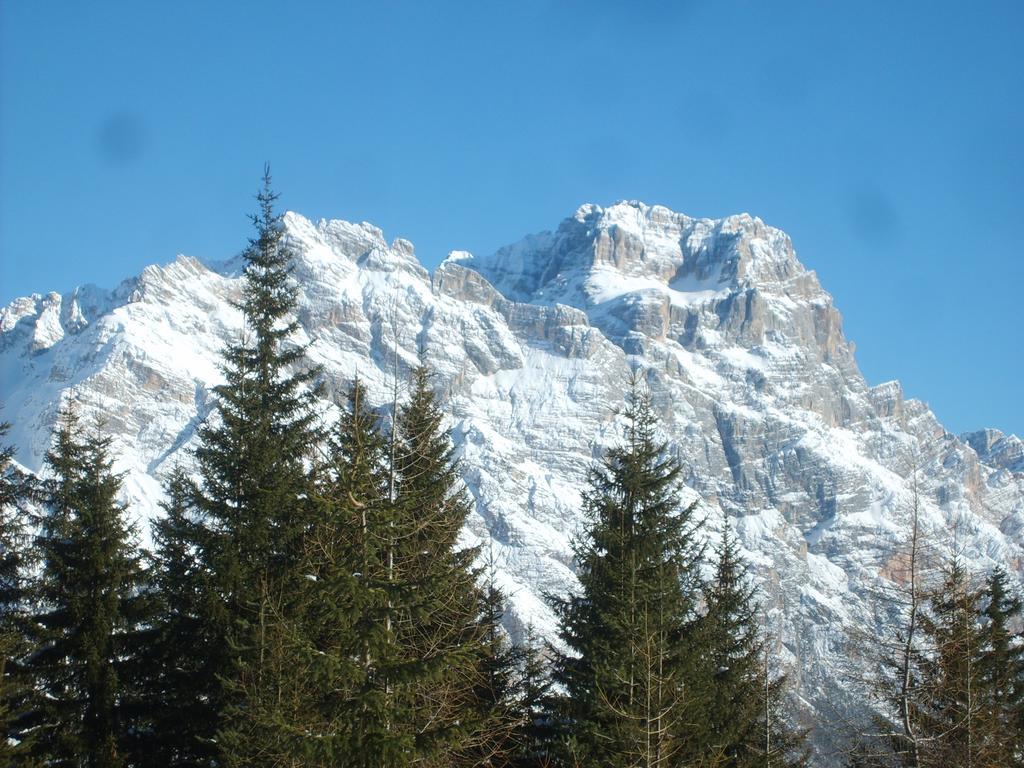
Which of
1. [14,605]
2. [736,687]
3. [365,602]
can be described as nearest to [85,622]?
[14,605]

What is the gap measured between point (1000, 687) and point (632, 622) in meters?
16.3

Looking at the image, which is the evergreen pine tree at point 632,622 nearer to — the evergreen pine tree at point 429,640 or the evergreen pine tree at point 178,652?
the evergreen pine tree at point 429,640

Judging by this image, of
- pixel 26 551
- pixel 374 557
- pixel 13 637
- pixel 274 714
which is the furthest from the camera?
pixel 26 551

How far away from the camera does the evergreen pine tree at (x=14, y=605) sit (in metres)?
22.0

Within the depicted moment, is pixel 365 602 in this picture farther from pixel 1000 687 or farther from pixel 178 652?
pixel 1000 687

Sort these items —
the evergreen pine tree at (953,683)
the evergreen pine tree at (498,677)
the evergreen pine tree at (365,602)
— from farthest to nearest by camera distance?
the evergreen pine tree at (498,677) < the evergreen pine tree at (953,683) < the evergreen pine tree at (365,602)

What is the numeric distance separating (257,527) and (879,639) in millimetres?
12640

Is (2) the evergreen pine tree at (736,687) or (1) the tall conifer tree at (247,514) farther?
Result: (2) the evergreen pine tree at (736,687)

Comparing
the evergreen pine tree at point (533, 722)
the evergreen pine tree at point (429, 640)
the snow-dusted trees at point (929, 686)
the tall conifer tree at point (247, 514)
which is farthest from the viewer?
the evergreen pine tree at point (533, 722)

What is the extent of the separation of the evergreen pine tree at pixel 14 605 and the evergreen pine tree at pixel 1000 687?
59.9 ft

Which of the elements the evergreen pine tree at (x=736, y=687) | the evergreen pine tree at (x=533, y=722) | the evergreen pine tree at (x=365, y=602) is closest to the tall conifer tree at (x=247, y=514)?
the evergreen pine tree at (x=365, y=602)

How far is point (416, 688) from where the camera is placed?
17891mm

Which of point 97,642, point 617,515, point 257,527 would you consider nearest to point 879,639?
point 617,515

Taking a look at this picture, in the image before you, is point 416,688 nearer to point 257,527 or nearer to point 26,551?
point 257,527
